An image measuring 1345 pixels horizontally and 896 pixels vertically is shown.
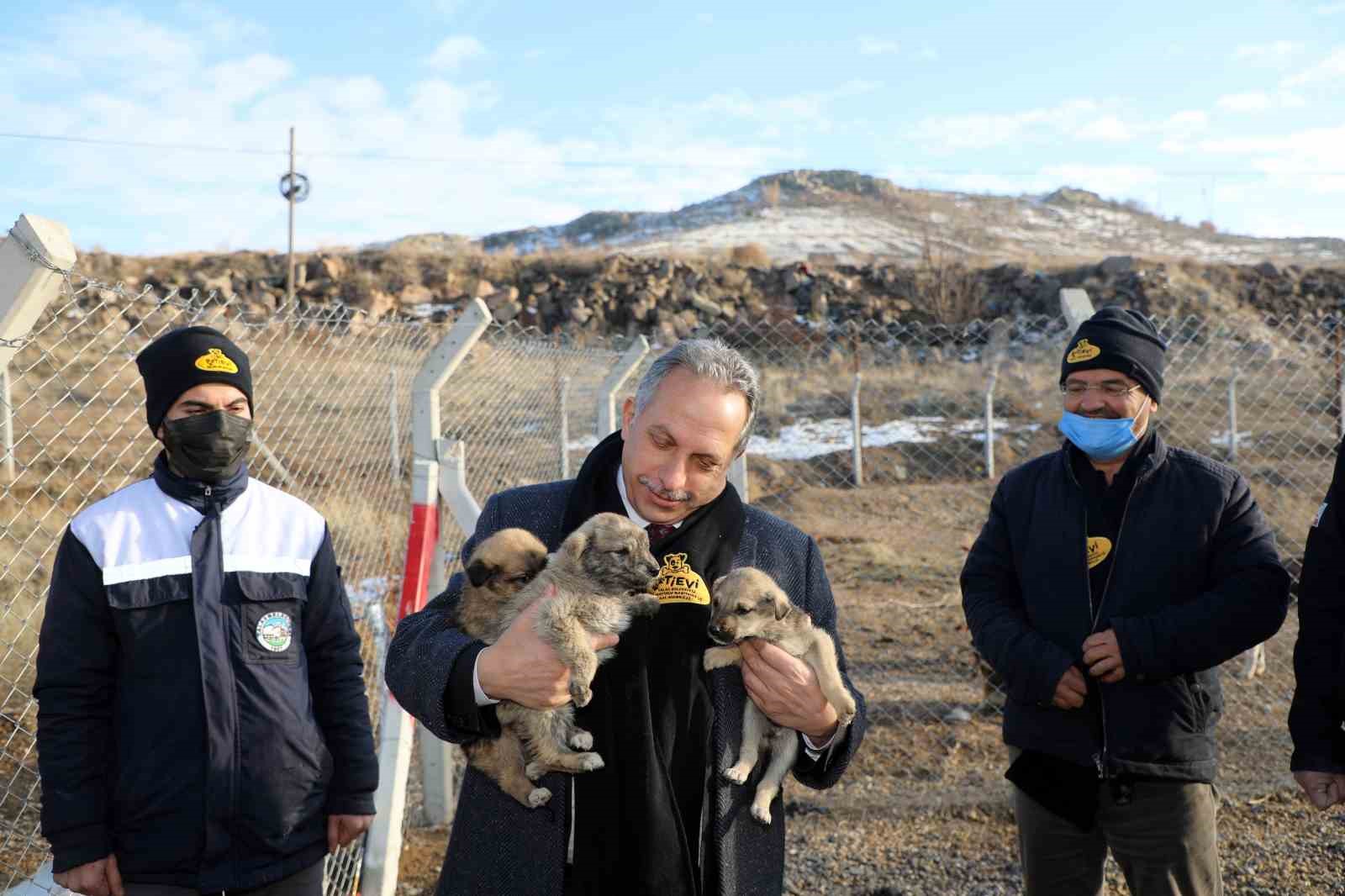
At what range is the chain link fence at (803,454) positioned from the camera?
5645mm

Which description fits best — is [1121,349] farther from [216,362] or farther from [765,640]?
[216,362]

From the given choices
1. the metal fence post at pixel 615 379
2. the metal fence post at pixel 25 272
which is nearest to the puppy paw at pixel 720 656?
the metal fence post at pixel 25 272

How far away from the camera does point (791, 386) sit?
21891mm

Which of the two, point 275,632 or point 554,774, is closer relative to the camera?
point 554,774

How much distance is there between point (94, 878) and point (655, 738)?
163 cm

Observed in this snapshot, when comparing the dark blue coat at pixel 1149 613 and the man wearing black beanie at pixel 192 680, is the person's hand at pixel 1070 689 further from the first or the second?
the man wearing black beanie at pixel 192 680

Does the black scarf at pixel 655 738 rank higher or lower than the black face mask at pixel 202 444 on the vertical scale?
lower

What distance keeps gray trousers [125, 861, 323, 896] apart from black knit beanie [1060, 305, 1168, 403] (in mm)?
3217

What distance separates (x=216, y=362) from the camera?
3.07 metres

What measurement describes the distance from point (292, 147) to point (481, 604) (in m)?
36.6

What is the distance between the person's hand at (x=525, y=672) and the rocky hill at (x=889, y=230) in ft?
124

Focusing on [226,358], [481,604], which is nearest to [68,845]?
[481,604]

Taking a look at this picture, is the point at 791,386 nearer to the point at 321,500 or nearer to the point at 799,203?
the point at 321,500

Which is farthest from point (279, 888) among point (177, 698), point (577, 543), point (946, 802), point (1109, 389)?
point (946, 802)
